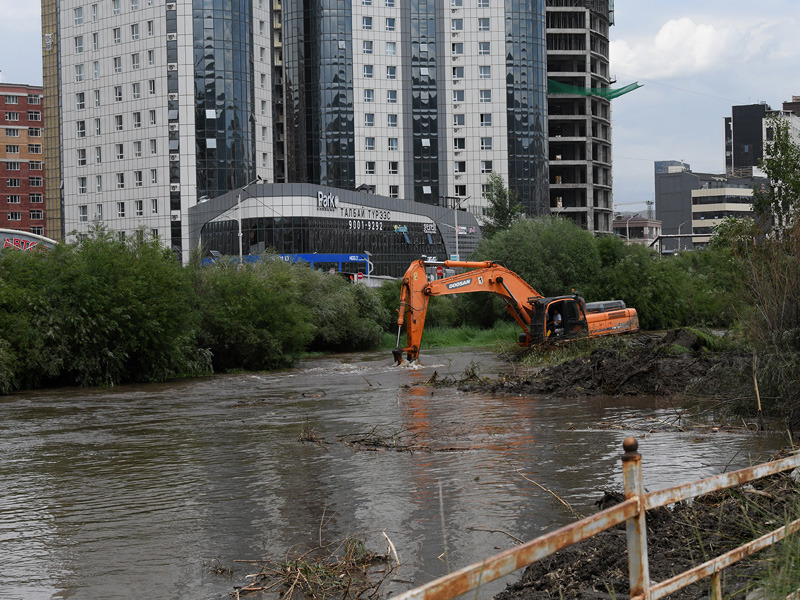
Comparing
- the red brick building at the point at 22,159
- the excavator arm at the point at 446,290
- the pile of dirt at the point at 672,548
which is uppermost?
the red brick building at the point at 22,159

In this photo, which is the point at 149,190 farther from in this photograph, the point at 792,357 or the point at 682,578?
the point at 682,578

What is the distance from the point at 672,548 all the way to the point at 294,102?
309 feet

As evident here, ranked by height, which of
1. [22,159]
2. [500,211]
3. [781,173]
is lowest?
[781,173]

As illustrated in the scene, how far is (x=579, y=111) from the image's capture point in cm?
11081

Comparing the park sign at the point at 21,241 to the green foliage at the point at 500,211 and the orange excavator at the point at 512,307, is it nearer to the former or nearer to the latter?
the orange excavator at the point at 512,307

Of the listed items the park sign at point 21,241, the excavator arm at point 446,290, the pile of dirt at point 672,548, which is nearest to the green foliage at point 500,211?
the excavator arm at point 446,290

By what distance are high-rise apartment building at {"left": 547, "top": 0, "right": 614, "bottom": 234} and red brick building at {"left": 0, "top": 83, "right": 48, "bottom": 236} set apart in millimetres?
63701

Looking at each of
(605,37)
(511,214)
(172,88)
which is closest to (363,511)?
(511,214)

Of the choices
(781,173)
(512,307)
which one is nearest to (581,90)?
(512,307)

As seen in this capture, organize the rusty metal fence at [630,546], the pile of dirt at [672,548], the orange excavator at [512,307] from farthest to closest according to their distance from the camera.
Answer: the orange excavator at [512,307] < the pile of dirt at [672,548] < the rusty metal fence at [630,546]

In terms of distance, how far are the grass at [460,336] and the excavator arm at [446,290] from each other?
1478 cm

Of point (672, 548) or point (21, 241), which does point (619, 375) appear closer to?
point (672, 548)

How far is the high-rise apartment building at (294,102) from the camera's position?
90.5 m

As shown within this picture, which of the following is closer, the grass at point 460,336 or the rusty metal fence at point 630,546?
the rusty metal fence at point 630,546
